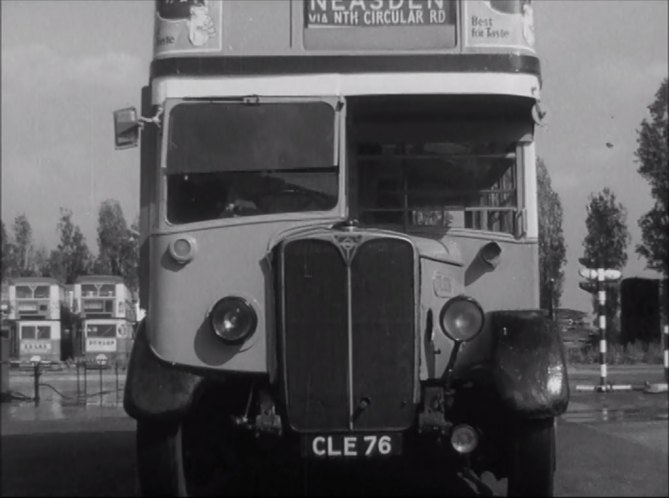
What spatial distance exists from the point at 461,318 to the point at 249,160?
1599mm

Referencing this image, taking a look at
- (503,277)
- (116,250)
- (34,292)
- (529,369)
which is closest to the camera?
(529,369)

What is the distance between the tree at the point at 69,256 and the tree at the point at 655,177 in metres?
8.79

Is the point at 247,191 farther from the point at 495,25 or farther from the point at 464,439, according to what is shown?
the point at 464,439

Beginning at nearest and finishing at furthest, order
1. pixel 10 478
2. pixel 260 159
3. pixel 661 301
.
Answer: pixel 10 478 → pixel 260 159 → pixel 661 301

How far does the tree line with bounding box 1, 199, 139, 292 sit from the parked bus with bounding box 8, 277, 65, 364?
324 millimetres

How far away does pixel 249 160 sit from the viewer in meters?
7.48

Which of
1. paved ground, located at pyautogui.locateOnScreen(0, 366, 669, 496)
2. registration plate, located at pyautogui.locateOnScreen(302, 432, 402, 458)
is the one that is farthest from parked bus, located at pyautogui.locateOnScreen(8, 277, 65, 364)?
registration plate, located at pyautogui.locateOnScreen(302, 432, 402, 458)

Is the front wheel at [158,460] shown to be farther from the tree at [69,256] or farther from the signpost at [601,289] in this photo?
the signpost at [601,289]

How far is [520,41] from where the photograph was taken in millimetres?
7770

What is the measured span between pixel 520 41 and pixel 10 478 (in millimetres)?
4143

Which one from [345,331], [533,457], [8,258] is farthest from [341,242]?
[8,258]

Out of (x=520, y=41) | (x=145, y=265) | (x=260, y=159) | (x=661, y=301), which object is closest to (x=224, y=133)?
(x=260, y=159)

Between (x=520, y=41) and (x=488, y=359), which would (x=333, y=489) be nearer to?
(x=488, y=359)

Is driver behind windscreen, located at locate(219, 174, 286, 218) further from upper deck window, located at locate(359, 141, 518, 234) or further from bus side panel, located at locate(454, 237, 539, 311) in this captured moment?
bus side panel, located at locate(454, 237, 539, 311)
